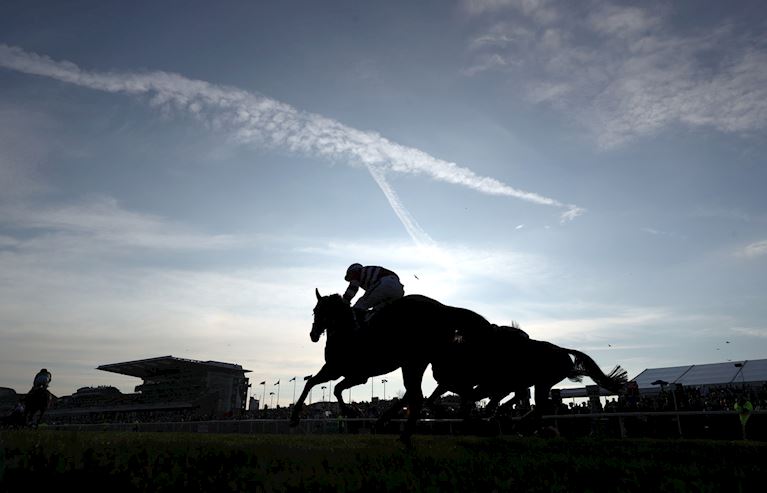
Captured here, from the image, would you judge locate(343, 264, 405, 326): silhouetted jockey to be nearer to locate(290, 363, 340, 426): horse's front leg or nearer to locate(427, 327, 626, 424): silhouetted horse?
locate(290, 363, 340, 426): horse's front leg

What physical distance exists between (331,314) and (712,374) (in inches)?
984

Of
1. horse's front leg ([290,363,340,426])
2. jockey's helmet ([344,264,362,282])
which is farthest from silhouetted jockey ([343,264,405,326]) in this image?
horse's front leg ([290,363,340,426])

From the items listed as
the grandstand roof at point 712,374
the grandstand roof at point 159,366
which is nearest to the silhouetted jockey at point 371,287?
the grandstand roof at point 712,374

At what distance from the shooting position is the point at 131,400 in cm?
8294

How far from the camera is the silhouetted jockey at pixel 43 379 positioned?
583 inches

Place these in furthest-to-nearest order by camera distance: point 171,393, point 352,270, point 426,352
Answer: point 171,393, point 352,270, point 426,352

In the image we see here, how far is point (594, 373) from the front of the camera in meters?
9.63

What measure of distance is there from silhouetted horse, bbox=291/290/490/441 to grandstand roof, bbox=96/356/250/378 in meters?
70.2

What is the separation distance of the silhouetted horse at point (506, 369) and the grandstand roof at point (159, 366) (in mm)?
70219

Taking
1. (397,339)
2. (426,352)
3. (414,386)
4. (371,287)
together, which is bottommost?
(414,386)

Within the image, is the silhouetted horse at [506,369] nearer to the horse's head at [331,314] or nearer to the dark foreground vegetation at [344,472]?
the horse's head at [331,314]

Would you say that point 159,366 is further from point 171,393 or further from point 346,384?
point 346,384

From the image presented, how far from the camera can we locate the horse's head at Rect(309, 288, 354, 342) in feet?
26.9

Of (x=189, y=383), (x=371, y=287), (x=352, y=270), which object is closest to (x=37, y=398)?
(x=352, y=270)
